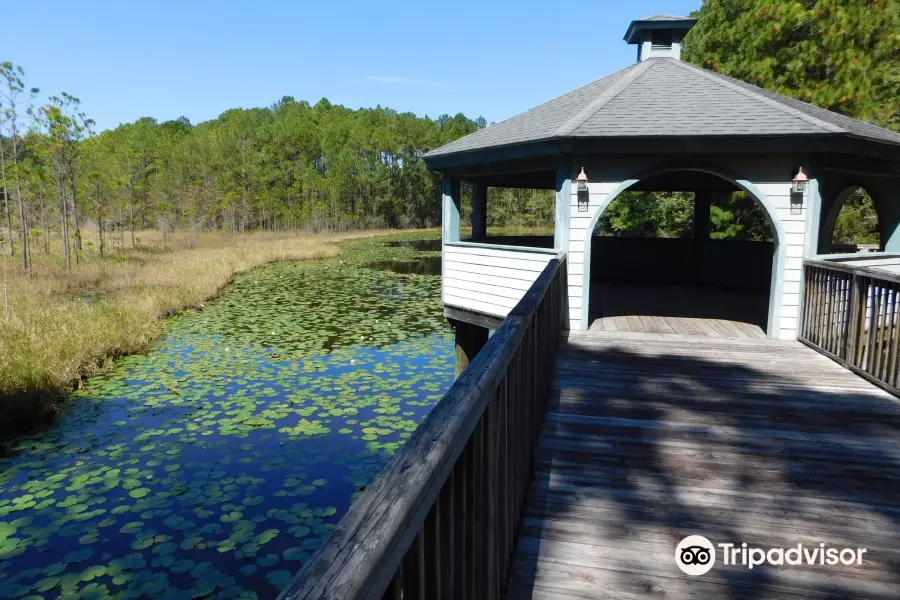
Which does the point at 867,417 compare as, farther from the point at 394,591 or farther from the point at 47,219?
the point at 47,219

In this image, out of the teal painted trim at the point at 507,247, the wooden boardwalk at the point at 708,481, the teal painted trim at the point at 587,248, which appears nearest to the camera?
the wooden boardwalk at the point at 708,481

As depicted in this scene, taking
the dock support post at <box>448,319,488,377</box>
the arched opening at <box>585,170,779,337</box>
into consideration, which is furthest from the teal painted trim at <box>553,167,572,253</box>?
the dock support post at <box>448,319,488,377</box>

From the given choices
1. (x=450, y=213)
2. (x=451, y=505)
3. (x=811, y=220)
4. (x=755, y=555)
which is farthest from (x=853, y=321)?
(x=450, y=213)

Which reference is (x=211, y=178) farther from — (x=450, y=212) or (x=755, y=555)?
(x=755, y=555)

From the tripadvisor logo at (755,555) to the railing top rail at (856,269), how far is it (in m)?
Result: 3.16

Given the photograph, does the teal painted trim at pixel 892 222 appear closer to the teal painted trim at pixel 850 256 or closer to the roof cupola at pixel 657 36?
the teal painted trim at pixel 850 256

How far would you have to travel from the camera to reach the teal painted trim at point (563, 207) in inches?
286

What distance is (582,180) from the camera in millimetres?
7102

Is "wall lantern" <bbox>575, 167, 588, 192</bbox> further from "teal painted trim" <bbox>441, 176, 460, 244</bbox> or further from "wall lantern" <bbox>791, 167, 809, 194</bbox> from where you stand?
"teal painted trim" <bbox>441, 176, 460, 244</bbox>

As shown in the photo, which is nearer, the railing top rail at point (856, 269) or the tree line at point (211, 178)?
the railing top rail at point (856, 269)

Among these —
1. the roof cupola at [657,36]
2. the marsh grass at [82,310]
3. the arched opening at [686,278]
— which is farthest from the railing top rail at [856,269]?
the marsh grass at [82,310]

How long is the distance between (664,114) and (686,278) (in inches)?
228

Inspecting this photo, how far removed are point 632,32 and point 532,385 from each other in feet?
28.8

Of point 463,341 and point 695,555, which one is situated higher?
point 695,555
